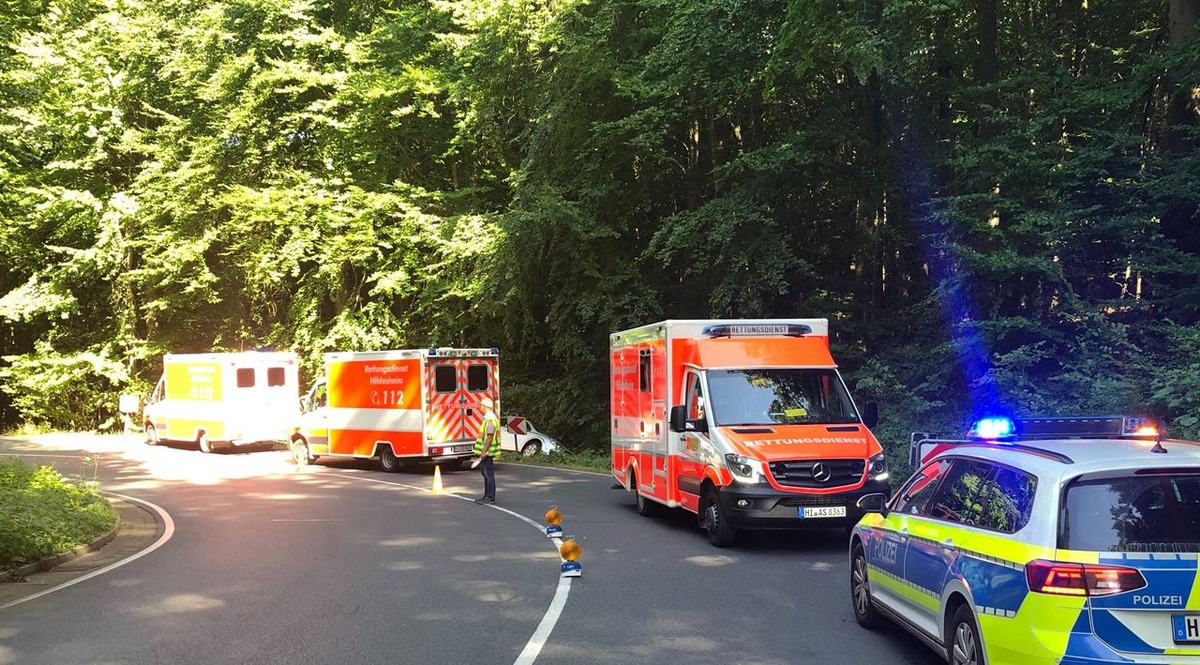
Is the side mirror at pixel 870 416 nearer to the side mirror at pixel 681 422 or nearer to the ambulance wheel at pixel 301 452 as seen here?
the side mirror at pixel 681 422

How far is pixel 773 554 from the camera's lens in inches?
439

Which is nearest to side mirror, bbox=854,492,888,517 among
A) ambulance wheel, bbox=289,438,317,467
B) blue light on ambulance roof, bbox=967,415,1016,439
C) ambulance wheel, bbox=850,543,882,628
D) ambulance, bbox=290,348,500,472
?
ambulance wheel, bbox=850,543,882,628

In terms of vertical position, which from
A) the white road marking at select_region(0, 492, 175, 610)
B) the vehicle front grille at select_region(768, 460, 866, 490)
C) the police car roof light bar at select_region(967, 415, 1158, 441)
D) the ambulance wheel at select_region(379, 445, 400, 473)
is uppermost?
the police car roof light bar at select_region(967, 415, 1158, 441)

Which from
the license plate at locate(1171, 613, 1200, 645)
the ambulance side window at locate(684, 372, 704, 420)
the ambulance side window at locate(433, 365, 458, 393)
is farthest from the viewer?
the ambulance side window at locate(433, 365, 458, 393)

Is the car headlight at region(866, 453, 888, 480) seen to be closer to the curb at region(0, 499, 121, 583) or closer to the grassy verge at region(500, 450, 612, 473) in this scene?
the curb at region(0, 499, 121, 583)

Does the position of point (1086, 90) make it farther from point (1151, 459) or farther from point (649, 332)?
point (1151, 459)

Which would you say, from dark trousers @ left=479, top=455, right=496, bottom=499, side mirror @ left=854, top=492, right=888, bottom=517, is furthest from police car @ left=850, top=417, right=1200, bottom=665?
dark trousers @ left=479, top=455, right=496, bottom=499

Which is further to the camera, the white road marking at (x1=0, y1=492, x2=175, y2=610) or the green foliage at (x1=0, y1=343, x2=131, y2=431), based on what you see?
the green foliage at (x1=0, y1=343, x2=131, y2=431)

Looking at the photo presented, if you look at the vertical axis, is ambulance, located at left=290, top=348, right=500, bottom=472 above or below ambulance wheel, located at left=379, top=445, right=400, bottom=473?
above

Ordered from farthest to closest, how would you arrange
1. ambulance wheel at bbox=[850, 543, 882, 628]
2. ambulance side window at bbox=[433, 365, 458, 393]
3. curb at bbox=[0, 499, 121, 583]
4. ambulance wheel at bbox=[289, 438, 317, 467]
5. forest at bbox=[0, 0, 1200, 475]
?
ambulance wheel at bbox=[289, 438, 317, 467] → ambulance side window at bbox=[433, 365, 458, 393] → forest at bbox=[0, 0, 1200, 475] → curb at bbox=[0, 499, 121, 583] → ambulance wheel at bbox=[850, 543, 882, 628]

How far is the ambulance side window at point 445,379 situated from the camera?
2195 centimetres

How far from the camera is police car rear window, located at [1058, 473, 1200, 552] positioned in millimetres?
4781

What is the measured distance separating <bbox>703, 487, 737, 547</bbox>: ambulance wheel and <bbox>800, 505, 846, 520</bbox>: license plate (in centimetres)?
89

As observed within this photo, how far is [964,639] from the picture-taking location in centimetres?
554
